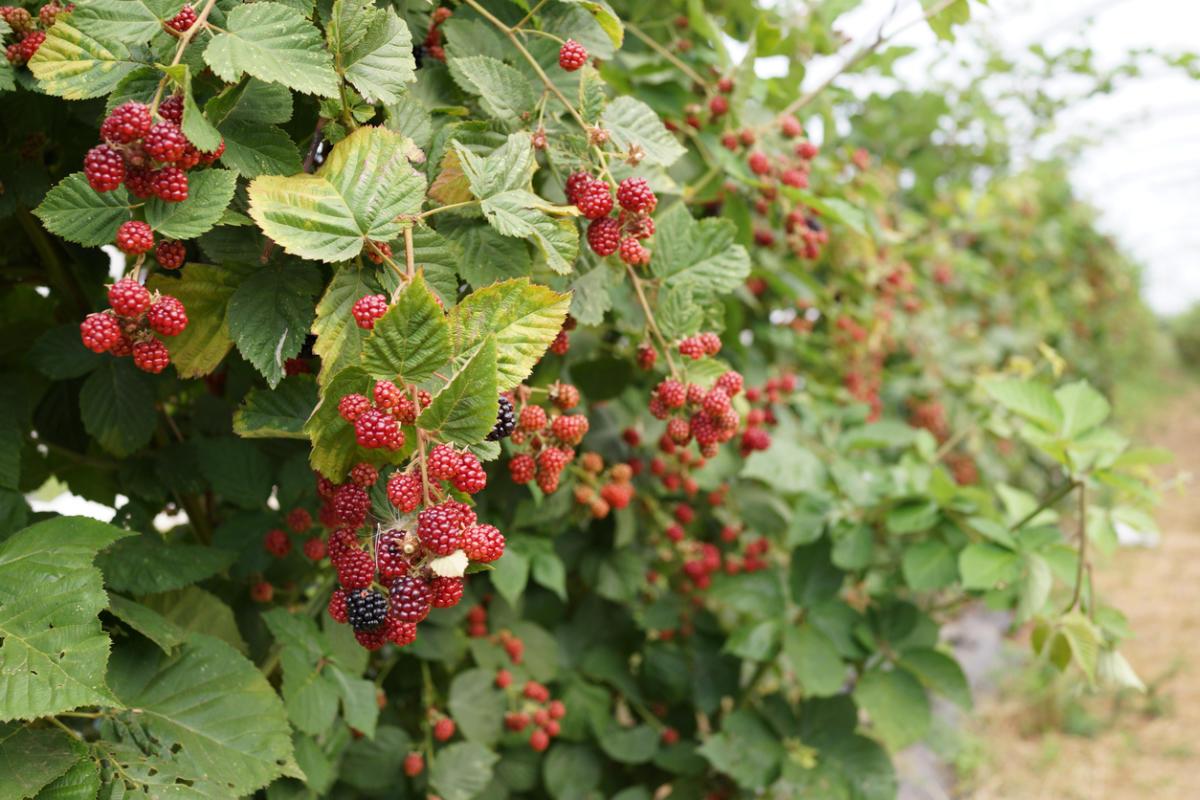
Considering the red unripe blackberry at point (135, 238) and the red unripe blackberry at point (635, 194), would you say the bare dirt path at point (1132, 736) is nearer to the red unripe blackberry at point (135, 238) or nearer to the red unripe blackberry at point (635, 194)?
the red unripe blackberry at point (635, 194)

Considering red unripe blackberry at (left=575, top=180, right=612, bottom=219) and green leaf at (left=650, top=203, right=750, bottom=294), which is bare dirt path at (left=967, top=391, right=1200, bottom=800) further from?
red unripe blackberry at (left=575, top=180, right=612, bottom=219)

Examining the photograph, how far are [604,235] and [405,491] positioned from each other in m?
0.36

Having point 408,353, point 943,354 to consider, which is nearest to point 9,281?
point 408,353

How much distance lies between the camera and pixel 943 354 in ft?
10.2

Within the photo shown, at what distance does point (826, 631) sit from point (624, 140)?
44.8 inches

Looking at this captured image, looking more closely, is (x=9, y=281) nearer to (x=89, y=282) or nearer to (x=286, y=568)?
(x=89, y=282)

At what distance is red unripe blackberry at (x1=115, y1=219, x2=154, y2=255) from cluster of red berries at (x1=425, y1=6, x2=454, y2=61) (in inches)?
18.0

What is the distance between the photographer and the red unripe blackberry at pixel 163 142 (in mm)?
639

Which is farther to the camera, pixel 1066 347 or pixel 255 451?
pixel 1066 347

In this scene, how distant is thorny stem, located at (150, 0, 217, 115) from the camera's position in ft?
2.12

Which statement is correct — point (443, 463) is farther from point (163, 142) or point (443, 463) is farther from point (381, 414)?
point (163, 142)

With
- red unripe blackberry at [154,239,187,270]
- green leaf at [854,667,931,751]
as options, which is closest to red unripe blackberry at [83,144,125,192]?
red unripe blackberry at [154,239,187,270]

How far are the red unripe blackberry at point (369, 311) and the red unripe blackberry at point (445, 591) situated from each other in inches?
8.2

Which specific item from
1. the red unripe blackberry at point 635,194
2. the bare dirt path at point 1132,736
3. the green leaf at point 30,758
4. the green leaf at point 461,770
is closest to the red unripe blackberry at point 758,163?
the red unripe blackberry at point 635,194
